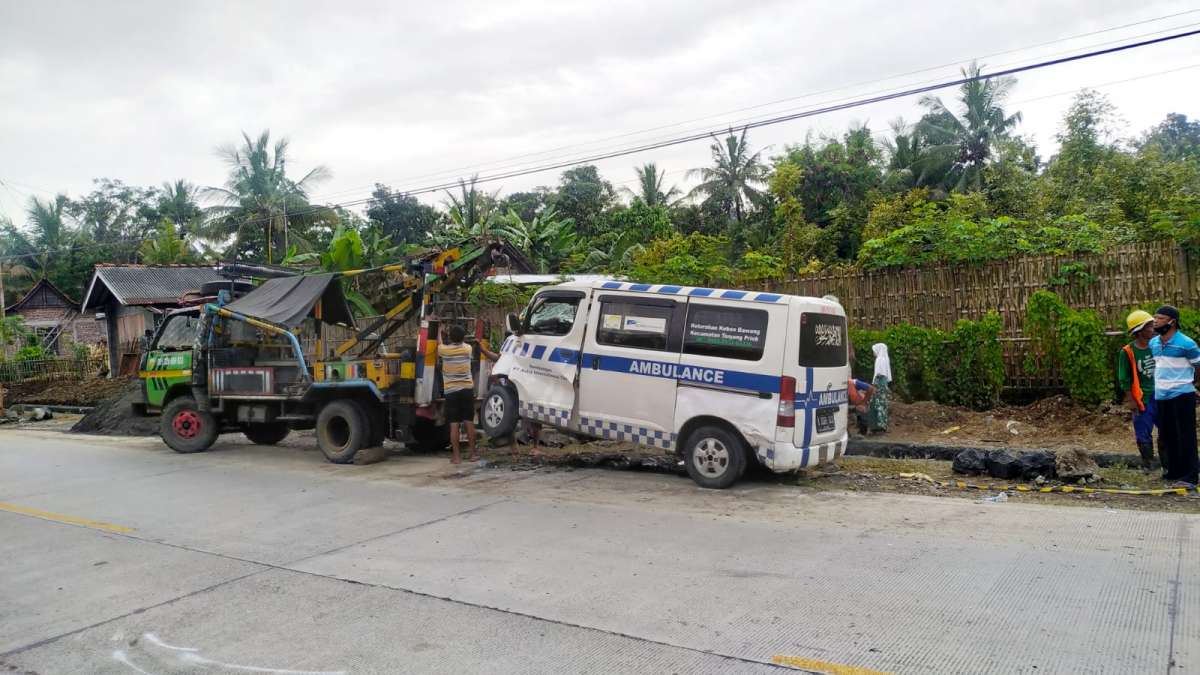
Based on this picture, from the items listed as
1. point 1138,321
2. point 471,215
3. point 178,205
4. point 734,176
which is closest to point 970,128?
point 734,176

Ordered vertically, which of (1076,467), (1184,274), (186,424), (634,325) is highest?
(1184,274)

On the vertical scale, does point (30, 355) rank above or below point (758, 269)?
below

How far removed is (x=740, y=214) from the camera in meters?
36.2

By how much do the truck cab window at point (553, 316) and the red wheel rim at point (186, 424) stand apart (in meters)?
6.09

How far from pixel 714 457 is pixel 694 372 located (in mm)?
886

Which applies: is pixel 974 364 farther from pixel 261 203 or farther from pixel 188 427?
pixel 261 203

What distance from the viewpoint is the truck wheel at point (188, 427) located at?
12.4 meters

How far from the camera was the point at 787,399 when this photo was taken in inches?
310

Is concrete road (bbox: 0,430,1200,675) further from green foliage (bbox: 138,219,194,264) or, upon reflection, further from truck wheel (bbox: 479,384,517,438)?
green foliage (bbox: 138,219,194,264)

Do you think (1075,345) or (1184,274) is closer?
(1184,274)

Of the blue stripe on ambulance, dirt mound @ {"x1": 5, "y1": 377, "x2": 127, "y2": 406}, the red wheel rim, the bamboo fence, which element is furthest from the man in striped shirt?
dirt mound @ {"x1": 5, "y1": 377, "x2": 127, "y2": 406}

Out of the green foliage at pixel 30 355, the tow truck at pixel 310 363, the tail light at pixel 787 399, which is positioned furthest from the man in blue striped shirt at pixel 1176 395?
the green foliage at pixel 30 355

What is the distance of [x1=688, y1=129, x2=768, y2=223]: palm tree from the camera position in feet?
118

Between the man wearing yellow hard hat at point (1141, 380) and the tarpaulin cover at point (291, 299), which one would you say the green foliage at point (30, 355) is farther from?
the man wearing yellow hard hat at point (1141, 380)
